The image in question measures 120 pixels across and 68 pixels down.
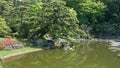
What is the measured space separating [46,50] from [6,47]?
4779 millimetres

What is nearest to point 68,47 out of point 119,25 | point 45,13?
point 45,13

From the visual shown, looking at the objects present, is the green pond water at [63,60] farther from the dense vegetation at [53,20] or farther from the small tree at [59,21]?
the dense vegetation at [53,20]

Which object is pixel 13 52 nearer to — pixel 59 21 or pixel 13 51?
pixel 13 51

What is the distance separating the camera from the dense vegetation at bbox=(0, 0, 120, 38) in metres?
38.1

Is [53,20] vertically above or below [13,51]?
above

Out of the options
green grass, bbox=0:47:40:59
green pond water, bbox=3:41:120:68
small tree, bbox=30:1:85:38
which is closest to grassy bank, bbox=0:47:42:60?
green grass, bbox=0:47:40:59

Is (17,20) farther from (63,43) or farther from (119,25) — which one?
(119,25)

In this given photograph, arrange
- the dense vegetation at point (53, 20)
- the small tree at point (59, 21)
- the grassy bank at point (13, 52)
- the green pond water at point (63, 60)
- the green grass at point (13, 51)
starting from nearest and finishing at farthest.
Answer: the green pond water at point (63, 60), the grassy bank at point (13, 52), the green grass at point (13, 51), the small tree at point (59, 21), the dense vegetation at point (53, 20)

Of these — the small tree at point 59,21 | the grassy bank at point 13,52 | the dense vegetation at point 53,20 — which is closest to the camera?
the grassy bank at point 13,52

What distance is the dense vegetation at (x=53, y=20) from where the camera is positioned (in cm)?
3806

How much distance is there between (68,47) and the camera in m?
36.2

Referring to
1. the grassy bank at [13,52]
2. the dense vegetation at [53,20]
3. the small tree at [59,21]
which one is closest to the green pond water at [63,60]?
the grassy bank at [13,52]

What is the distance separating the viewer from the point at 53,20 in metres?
38.3

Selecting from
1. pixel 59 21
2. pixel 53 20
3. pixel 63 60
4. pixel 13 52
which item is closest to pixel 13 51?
pixel 13 52
